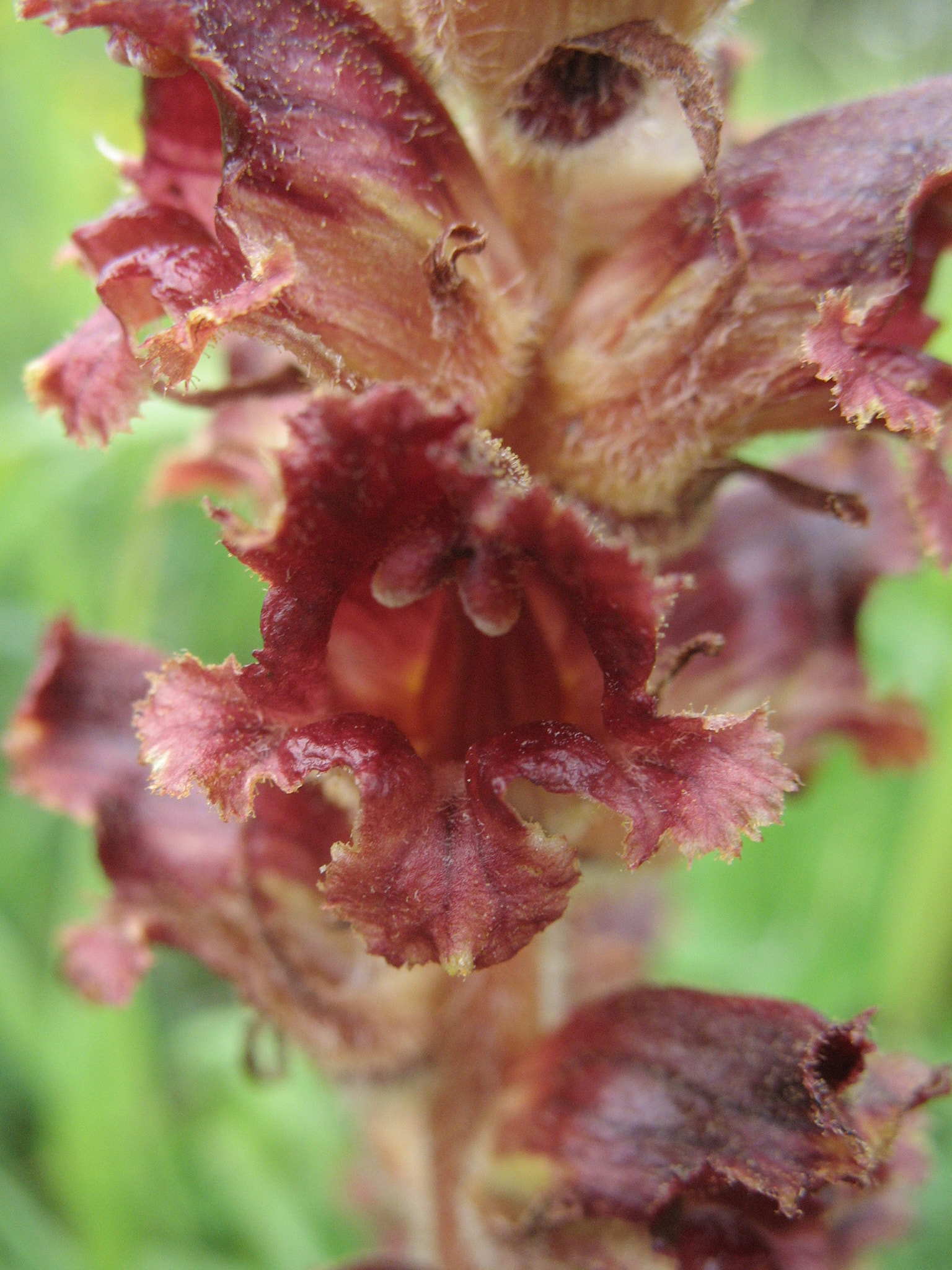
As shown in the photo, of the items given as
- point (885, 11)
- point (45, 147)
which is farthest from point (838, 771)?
point (885, 11)

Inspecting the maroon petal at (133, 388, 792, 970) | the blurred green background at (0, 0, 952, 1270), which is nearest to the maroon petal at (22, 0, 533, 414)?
the maroon petal at (133, 388, 792, 970)

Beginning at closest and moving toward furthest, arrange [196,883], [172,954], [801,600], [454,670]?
[454,670]
[196,883]
[801,600]
[172,954]

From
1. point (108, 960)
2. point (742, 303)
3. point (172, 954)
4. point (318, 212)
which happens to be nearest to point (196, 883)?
point (108, 960)

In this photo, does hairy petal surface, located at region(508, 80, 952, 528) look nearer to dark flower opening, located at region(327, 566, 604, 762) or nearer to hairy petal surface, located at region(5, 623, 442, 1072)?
dark flower opening, located at region(327, 566, 604, 762)

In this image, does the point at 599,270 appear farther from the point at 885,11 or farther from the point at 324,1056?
the point at 885,11

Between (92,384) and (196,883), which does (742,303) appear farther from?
(196,883)

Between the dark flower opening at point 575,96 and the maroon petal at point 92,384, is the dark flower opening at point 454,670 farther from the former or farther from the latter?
the dark flower opening at point 575,96
